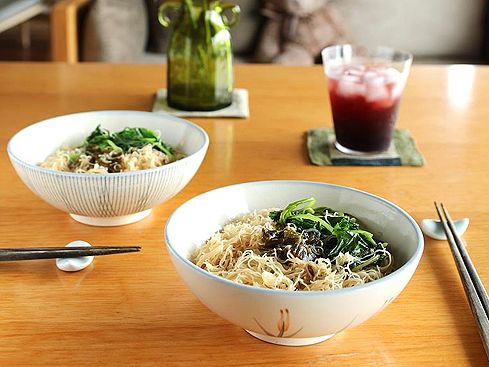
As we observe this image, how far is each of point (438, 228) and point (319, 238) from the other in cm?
27

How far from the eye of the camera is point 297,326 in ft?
2.29

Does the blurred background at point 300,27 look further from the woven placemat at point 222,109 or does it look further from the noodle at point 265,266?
the noodle at point 265,266

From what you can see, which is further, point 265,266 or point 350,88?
point 350,88

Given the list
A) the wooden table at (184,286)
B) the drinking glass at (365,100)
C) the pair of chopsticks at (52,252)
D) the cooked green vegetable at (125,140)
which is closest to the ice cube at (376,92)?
the drinking glass at (365,100)

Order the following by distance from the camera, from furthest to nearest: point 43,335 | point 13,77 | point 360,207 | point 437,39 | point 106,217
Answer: point 437,39 < point 13,77 < point 106,217 < point 360,207 < point 43,335

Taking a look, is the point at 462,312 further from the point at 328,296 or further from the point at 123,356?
the point at 123,356

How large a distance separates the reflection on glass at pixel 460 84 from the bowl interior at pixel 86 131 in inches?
28.3

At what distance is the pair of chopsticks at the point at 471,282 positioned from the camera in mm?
790

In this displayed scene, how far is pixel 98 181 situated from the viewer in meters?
0.96

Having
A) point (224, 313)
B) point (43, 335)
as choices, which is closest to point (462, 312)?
point (224, 313)

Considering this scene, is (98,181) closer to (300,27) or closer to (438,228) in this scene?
(438,228)

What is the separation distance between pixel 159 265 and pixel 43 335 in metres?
0.20

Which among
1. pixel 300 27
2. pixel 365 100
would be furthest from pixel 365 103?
pixel 300 27

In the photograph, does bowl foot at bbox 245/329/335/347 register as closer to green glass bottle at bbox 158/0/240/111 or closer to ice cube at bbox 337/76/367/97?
Result: ice cube at bbox 337/76/367/97
